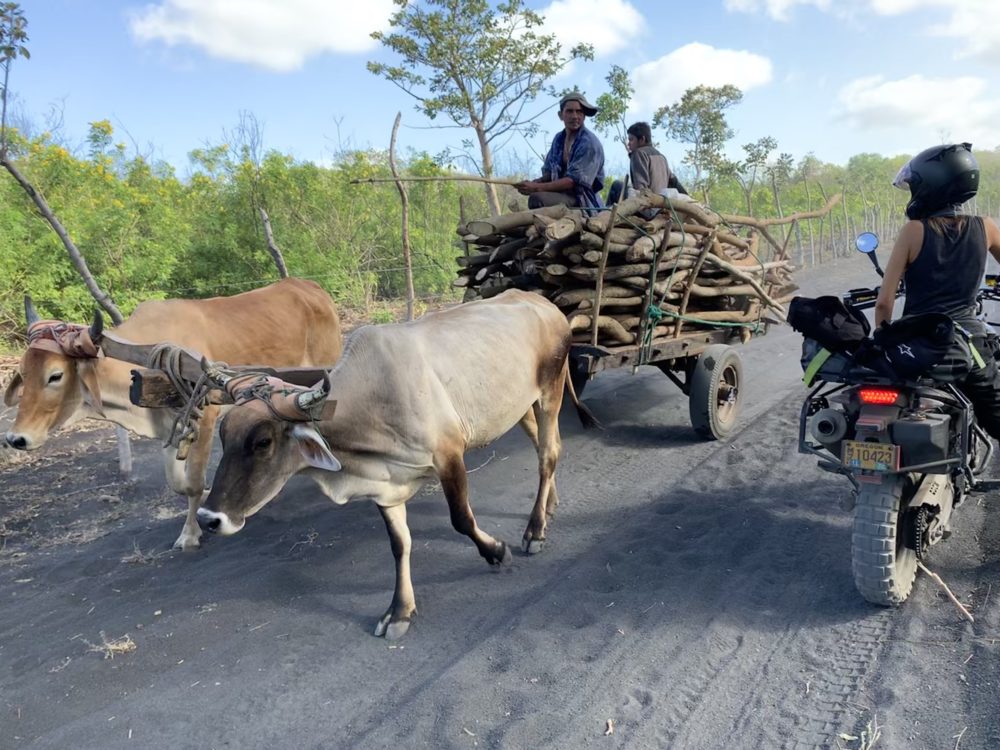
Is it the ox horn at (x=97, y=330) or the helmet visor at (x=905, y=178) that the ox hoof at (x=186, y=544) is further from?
the helmet visor at (x=905, y=178)

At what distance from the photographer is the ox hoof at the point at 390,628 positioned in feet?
10.8

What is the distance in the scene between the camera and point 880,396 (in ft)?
10.4

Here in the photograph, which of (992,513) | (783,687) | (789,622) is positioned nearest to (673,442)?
(992,513)

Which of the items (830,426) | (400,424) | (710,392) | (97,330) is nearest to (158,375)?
(97,330)

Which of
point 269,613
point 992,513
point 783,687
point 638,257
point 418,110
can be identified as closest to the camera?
point 783,687

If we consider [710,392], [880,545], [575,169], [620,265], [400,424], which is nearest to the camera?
[880,545]

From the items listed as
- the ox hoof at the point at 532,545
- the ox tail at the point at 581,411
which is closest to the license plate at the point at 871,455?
the ox hoof at the point at 532,545

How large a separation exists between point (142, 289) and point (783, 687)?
10597 mm

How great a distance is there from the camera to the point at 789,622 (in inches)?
125

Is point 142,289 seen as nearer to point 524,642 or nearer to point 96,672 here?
point 96,672

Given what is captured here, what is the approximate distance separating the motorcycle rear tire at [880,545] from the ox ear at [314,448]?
7.53ft

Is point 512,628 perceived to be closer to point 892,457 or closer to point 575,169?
point 892,457

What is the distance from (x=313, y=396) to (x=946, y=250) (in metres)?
2.85

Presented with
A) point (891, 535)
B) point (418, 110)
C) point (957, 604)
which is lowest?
point (957, 604)
